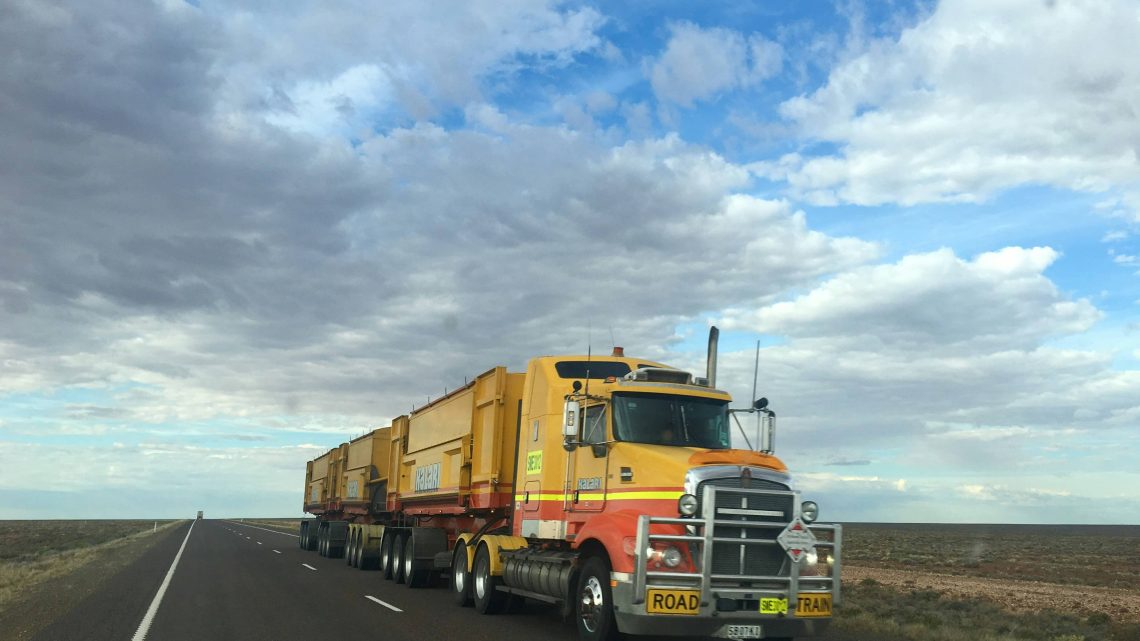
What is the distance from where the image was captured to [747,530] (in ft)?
35.6

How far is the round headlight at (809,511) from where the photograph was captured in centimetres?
1129

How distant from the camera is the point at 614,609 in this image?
10938 millimetres

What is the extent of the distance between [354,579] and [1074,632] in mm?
16015

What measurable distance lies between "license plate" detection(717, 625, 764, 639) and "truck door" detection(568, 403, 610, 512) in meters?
2.45

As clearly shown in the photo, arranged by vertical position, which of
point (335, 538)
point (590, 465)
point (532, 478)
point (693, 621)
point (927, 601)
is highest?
point (590, 465)

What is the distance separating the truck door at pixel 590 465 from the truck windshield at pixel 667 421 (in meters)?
0.29

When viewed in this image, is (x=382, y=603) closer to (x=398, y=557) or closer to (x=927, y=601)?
(x=398, y=557)

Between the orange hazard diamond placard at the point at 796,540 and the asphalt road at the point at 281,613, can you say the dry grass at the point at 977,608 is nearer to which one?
the orange hazard diamond placard at the point at 796,540

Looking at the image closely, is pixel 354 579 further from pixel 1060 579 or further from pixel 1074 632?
pixel 1060 579

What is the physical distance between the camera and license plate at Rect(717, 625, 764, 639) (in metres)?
10.5

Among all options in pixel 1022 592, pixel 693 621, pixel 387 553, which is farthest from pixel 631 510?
pixel 1022 592

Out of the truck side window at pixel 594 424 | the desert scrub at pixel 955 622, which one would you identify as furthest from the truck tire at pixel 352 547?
the truck side window at pixel 594 424

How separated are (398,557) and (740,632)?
44.0 ft

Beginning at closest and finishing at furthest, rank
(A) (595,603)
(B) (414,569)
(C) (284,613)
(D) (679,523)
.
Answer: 1. (D) (679,523)
2. (A) (595,603)
3. (C) (284,613)
4. (B) (414,569)
